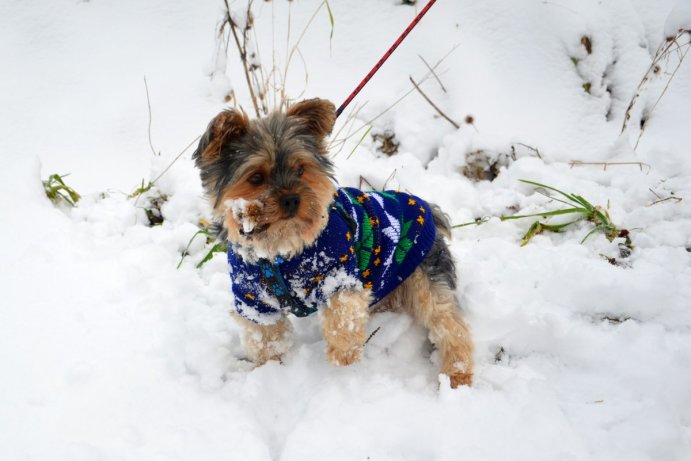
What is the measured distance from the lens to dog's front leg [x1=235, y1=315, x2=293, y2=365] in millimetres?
2980

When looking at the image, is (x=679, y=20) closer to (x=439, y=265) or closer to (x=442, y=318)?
(x=439, y=265)

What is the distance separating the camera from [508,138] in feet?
15.4

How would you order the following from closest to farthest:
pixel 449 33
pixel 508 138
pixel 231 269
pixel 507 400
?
pixel 507 400 < pixel 231 269 < pixel 508 138 < pixel 449 33

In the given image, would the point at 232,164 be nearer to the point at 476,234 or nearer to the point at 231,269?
the point at 231,269

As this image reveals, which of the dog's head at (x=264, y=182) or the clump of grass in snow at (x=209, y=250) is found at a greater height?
the dog's head at (x=264, y=182)

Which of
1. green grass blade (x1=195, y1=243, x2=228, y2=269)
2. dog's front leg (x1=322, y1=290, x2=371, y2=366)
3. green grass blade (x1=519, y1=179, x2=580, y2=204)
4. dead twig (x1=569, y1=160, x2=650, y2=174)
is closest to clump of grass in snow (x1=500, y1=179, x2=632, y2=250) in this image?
green grass blade (x1=519, y1=179, x2=580, y2=204)

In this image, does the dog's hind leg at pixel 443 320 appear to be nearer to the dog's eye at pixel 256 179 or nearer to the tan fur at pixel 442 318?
the tan fur at pixel 442 318

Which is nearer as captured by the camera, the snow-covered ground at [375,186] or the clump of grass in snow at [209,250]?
the snow-covered ground at [375,186]

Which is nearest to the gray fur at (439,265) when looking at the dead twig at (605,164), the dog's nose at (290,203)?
the dog's nose at (290,203)

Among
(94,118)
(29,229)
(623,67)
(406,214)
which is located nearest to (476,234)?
(406,214)

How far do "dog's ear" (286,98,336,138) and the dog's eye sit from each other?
472mm

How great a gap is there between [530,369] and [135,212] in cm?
365

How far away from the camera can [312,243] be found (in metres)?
2.63

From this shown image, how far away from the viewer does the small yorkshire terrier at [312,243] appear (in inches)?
97.7
